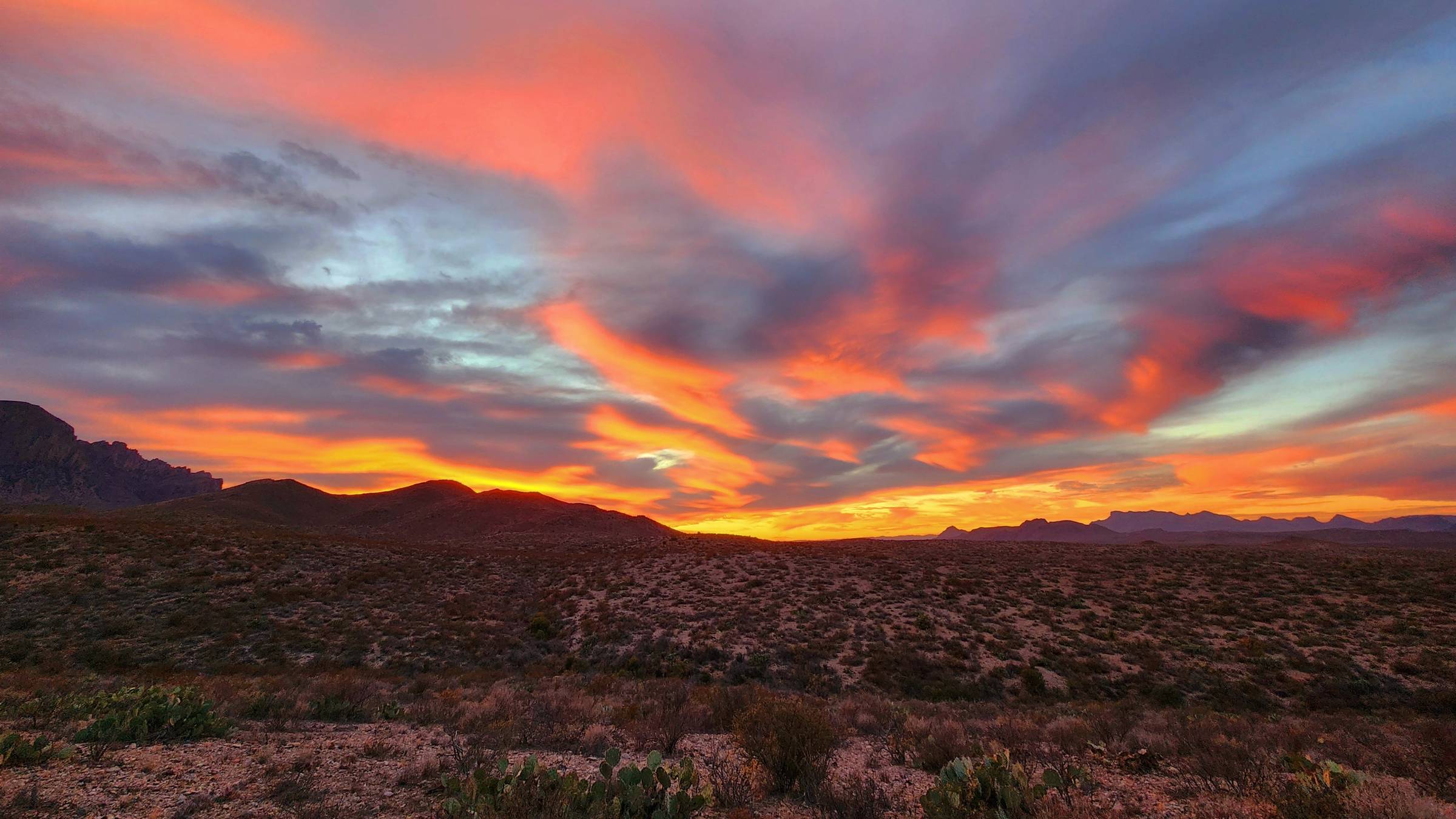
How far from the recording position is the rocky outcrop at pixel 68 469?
5733 inches

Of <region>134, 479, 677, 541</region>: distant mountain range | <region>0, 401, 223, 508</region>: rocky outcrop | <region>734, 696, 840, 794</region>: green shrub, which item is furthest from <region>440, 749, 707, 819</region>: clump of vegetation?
<region>0, 401, 223, 508</region>: rocky outcrop

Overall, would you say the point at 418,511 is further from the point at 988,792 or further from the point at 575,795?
the point at 988,792

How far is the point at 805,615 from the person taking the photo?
1089 inches

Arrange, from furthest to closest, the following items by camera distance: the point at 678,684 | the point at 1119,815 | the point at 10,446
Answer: the point at 10,446, the point at 678,684, the point at 1119,815

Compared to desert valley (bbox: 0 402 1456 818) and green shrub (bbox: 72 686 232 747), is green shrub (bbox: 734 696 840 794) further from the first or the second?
green shrub (bbox: 72 686 232 747)

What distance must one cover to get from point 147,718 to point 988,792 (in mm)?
12997

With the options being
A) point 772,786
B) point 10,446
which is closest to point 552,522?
point 772,786

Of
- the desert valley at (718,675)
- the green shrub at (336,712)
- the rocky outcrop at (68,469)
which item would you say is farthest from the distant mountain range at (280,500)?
the green shrub at (336,712)

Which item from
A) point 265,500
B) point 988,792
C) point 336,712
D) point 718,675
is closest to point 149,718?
point 336,712

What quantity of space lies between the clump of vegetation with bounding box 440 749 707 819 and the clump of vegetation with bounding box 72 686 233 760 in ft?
17.2

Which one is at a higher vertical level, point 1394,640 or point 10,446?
point 10,446

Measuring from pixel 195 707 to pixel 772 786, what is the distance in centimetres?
1001

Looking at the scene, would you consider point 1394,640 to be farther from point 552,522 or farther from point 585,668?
point 552,522

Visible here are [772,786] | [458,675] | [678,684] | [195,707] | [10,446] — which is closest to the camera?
[772,786]
